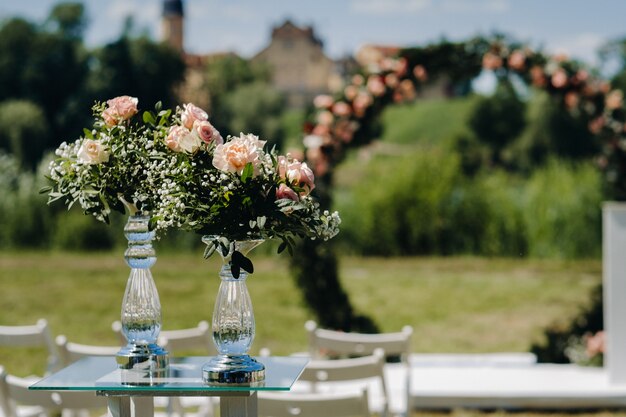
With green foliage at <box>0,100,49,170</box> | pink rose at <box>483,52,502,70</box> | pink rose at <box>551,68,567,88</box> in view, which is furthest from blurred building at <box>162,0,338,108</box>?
pink rose at <box>551,68,567,88</box>

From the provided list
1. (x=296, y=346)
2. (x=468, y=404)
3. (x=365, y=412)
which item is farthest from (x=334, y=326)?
(x=365, y=412)

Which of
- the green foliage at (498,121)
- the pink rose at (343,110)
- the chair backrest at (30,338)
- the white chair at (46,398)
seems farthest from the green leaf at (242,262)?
the green foliage at (498,121)

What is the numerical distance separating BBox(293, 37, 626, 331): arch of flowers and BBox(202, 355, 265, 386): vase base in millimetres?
4306

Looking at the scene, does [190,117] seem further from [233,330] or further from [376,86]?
[376,86]

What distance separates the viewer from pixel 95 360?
3.71 metres

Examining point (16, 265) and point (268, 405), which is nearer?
point (268, 405)

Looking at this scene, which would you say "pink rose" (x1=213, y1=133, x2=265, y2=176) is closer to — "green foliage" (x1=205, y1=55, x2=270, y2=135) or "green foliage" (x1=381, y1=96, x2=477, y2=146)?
"green foliage" (x1=205, y1=55, x2=270, y2=135)

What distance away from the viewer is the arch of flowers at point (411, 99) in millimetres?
7570

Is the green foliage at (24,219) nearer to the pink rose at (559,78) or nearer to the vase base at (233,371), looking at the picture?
the pink rose at (559,78)

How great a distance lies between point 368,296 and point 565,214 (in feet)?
8.49

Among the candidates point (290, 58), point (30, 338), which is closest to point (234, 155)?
point (30, 338)

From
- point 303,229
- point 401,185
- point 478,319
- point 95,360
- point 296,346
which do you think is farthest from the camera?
point 401,185

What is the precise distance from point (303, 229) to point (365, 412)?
72 cm

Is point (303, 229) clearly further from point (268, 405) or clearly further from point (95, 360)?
point (95, 360)
